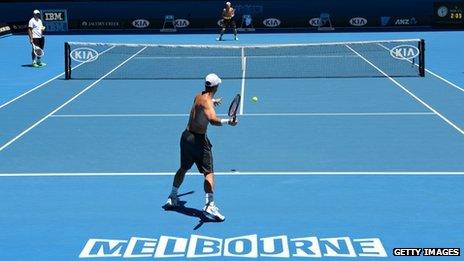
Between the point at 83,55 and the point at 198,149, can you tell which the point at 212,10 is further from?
the point at 198,149

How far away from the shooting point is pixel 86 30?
44.0 m

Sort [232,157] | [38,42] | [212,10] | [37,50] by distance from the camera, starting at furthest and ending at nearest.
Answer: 1. [212,10]
2. [38,42]
3. [37,50]
4. [232,157]

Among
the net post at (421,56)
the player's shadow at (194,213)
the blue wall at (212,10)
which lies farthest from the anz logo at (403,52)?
the player's shadow at (194,213)

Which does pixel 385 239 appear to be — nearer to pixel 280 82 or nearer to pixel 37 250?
pixel 37 250

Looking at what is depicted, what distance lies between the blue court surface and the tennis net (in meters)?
2.17

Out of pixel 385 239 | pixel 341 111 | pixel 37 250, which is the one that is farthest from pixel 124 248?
pixel 341 111

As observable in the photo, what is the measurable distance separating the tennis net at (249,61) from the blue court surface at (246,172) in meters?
2.17

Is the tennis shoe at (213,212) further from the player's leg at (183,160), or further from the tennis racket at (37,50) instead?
the tennis racket at (37,50)

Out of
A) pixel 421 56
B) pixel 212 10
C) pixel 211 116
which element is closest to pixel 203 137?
pixel 211 116

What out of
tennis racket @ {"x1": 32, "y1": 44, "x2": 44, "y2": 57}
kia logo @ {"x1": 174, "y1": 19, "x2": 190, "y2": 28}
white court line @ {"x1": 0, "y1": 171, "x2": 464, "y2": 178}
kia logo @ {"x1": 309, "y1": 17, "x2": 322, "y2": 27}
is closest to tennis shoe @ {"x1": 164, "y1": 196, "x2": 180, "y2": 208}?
white court line @ {"x1": 0, "y1": 171, "x2": 464, "y2": 178}

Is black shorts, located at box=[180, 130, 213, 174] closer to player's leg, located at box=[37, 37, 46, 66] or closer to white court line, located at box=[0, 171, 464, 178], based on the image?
white court line, located at box=[0, 171, 464, 178]

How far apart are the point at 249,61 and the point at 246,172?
16.1 meters

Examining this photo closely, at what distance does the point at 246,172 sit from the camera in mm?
12266

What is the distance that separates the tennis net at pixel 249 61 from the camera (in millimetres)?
24141
